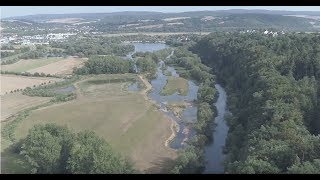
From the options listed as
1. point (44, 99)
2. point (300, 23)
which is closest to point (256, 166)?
point (44, 99)

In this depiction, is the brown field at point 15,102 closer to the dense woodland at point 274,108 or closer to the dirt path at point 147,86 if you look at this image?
the dirt path at point 147,86

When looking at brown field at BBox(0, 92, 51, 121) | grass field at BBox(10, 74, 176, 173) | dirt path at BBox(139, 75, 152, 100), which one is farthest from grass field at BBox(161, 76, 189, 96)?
brown field at BBox(0, 92, 51, 121)

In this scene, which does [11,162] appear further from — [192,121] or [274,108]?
Answer: [274,108]

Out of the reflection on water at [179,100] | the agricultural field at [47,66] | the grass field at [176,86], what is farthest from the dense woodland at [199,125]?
the agricultural field at [47,66]

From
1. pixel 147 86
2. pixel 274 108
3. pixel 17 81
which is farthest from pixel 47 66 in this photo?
pixel 274 108

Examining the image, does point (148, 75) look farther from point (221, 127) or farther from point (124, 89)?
point (221, 127)

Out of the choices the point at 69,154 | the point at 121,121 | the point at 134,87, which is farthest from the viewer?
the point at 134,87
